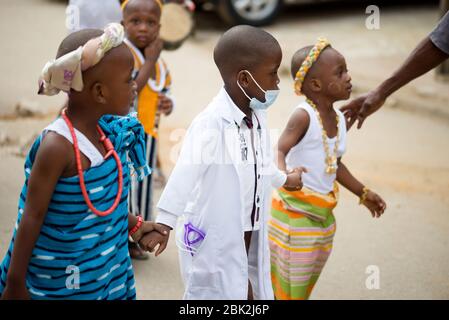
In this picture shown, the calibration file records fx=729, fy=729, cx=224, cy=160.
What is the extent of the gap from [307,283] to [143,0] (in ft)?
6.57

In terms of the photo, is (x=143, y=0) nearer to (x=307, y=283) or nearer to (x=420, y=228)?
(x=307, y=283)

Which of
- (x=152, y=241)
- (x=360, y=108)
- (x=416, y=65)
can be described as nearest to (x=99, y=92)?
(x=152, y=241)

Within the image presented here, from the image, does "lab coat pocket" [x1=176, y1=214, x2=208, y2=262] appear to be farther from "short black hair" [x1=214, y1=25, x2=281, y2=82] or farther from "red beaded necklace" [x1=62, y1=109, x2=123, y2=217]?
"short black hair" [x1=214, y1=25, x2=281, y2=82]

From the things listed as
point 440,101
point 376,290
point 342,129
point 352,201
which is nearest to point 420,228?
point 352,201

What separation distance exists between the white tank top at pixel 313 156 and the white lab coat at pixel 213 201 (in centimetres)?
79

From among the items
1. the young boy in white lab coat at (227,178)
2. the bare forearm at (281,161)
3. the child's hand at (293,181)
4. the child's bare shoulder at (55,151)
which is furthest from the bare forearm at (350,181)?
the child's bare shoulder at (55,151)

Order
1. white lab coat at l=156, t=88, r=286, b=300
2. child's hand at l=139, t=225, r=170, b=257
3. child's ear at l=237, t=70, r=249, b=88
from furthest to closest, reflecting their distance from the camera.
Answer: child's ear at l=237, t=70, r=249, b=88, white lab coat at l=156, t=88, r=286, b=300, child's hand at l=139, t=225, r=170, b=257

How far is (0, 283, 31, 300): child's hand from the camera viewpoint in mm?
2627

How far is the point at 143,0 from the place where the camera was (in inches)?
179

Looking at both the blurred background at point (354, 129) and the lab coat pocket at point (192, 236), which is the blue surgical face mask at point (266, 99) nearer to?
the lab coat pocket at point (192, 236)

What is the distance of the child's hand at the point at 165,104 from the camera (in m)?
4.93

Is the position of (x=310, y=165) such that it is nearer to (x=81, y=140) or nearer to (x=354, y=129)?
(x=81, y=140)

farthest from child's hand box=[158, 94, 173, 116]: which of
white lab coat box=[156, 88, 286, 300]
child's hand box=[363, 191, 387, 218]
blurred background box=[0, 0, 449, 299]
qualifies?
white lab coat box=[156, 88, 286, 300]

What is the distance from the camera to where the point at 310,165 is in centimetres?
398
